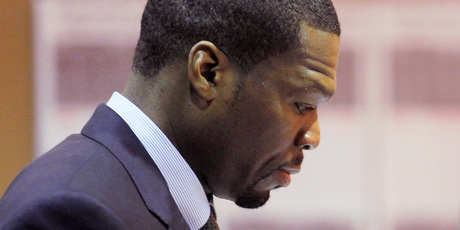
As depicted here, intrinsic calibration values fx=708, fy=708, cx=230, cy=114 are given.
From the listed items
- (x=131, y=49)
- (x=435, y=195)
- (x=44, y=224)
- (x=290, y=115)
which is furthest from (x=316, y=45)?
(x=435, y=195)

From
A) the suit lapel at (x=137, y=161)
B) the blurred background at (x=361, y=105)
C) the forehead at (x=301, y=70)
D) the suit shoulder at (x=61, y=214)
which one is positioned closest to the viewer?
the suit shoulder at (x=61, y=214)

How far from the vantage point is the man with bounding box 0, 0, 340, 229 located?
129 cm

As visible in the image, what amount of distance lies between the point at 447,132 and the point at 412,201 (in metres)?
0.38

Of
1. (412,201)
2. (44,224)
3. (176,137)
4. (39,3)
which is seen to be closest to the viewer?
(44,224)

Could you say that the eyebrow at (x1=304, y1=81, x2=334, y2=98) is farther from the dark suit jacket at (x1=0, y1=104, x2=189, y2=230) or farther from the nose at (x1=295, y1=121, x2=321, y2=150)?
the dark suit jacket at (x1=0, y1=104, x2=189, y2=230)

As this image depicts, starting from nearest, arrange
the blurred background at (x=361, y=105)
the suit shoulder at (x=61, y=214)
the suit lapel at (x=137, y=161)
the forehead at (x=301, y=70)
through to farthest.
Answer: the suit shoulder at (x=61, y=214), the suit lapel at (x=137, y=161), the forehead at (x=301, y=70), the blurred background at (x=361, y=105)

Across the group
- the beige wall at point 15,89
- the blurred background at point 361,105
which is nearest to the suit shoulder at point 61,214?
the beige wall at point 15,89

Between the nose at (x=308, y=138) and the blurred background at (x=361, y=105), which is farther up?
the blurred background at (x=361, y=105)

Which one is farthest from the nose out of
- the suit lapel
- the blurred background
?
the blurred background

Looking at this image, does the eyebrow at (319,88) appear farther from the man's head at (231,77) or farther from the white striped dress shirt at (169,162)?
the white striped dress shirt at (169,162)

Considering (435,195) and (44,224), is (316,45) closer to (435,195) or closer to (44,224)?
(44,224)

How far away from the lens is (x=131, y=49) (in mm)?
3404

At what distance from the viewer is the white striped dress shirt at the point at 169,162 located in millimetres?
1290

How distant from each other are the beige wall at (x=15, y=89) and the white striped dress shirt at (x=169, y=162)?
1.97m
